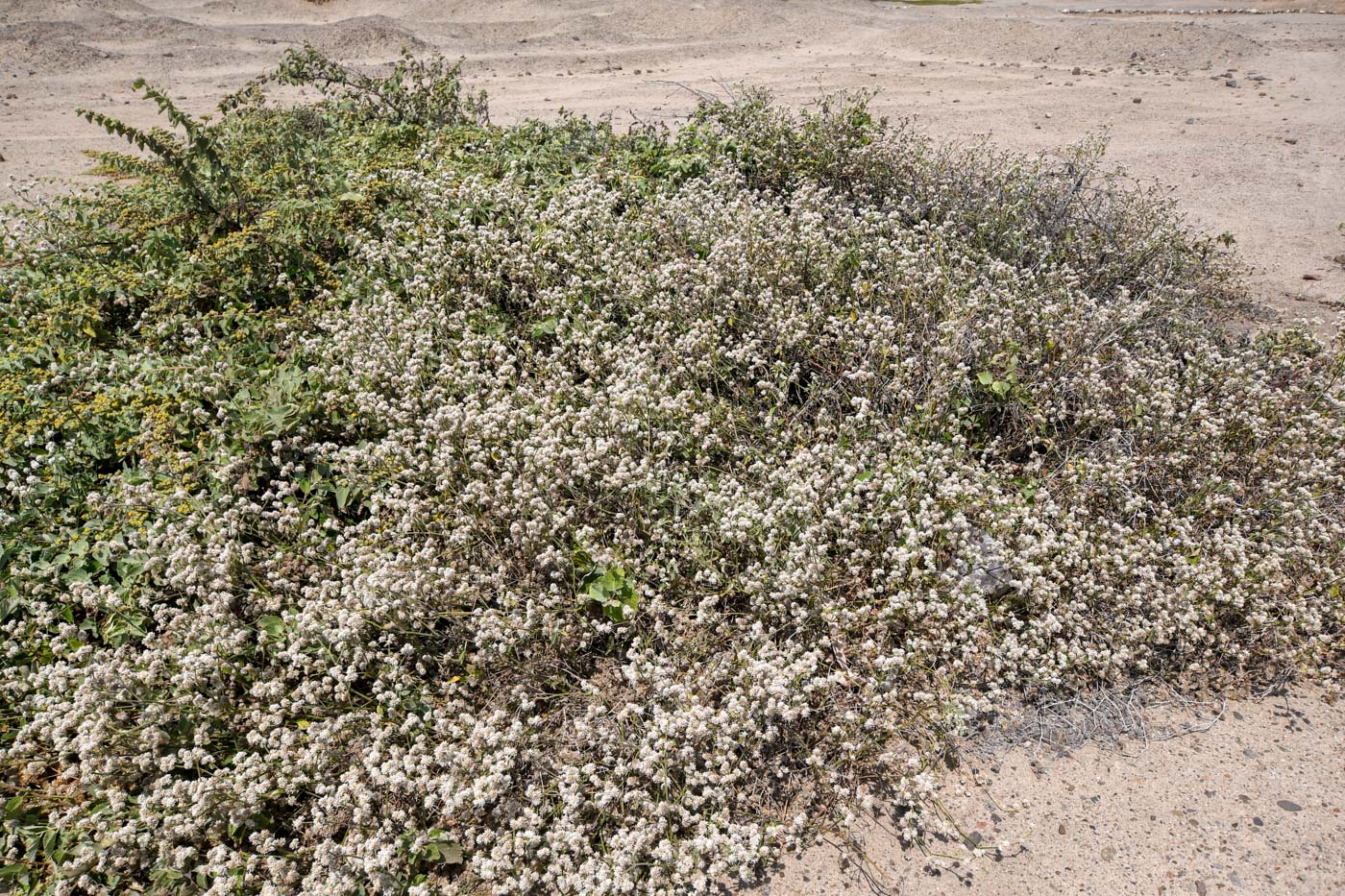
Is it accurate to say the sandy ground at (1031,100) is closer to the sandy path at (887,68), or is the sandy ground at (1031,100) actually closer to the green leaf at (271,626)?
the sandy path at (887,68)

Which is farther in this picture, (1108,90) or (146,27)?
(146,27)

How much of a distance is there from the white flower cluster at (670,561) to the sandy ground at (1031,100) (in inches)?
19.8

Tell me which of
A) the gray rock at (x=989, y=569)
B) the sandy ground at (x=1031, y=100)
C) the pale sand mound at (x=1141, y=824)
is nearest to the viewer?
the pale sand mound at (x=1141, y=824)

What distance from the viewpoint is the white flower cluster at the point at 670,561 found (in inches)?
144

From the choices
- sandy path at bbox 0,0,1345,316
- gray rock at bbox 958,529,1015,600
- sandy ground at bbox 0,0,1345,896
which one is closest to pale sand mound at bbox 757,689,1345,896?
sandy ground at bbox 0,0,1345,896

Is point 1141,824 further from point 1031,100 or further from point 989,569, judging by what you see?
point 1031,100

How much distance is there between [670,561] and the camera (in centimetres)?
450

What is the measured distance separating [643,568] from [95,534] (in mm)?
3324

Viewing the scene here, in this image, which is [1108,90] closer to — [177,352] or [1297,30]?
[1297,30]

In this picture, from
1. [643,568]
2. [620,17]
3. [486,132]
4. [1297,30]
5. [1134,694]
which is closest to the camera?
[1134,694]

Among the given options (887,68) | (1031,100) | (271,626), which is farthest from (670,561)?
(887,68)

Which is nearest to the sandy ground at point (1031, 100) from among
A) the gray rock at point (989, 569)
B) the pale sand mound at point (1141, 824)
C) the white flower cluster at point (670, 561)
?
the pale sand mound at point (1141, 824)

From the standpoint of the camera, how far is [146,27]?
60.3 feet

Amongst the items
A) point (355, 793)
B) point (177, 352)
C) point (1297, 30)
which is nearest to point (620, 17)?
point (1297, 30)
